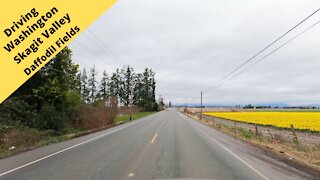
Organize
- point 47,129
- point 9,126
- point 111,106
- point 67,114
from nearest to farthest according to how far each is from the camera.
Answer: point 9,126
point 47,129
point 67,114
point 111,106

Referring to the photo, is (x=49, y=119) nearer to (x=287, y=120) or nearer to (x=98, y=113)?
(x=98, y=113)

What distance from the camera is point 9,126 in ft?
67.2

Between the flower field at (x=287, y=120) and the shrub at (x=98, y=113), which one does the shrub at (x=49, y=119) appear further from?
the flower field at (x=287, y=120)

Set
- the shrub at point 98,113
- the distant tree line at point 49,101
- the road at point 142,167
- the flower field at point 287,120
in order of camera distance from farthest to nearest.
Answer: the flower field at point 287,120, the shrub at point 98,113, the distant tree line at point 49,101, the road at point 142,167

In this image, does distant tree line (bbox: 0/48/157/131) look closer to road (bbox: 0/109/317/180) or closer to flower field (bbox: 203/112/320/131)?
road (bbox: 0/109/317/180)

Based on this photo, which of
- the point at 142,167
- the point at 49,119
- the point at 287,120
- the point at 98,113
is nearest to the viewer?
the point at 142,167

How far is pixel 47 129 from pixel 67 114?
501 cm

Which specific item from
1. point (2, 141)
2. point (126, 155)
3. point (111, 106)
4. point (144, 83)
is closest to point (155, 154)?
point (126, 155)

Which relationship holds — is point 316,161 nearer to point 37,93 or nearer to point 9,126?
point 9,126

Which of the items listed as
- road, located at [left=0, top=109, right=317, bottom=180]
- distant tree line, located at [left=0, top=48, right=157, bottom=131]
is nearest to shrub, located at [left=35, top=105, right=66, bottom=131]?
distant tree line, located at [left=0, top=48, right=157, bottom=131]

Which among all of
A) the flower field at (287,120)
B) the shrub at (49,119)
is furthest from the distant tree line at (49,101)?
the flower field at (287,120)

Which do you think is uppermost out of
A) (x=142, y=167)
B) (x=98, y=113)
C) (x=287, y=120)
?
(x=98, y=113)

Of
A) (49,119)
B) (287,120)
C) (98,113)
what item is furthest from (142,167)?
(287,120)

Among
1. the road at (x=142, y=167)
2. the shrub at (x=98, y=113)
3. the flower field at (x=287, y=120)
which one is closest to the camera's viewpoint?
the road at (x=142, y=167)
